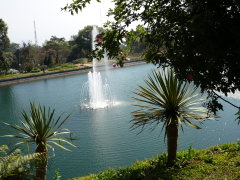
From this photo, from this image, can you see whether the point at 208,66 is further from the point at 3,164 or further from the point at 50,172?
the point at 50,172

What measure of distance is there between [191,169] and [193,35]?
2.30m

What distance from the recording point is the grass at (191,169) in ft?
12.9

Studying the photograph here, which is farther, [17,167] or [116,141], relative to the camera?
[116,141]

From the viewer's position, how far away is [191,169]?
4.19 m

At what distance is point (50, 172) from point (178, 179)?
11.0ft

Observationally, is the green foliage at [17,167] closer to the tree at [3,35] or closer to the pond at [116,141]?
the pond at [116,141]

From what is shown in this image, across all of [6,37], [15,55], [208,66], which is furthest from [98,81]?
[15,55]

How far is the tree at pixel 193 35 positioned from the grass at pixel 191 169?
1215mm

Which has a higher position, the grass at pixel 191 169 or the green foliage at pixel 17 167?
the green foliage at pixel 17 167

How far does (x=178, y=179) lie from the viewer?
3895mm

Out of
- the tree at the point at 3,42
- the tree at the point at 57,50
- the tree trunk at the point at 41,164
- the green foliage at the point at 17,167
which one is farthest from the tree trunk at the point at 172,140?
the tree at the point at 57,50

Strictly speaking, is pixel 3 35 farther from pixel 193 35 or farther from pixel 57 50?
pixel 193 35

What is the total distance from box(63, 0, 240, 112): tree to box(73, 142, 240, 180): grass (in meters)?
1.21

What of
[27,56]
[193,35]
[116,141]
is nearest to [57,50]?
[27,56]
